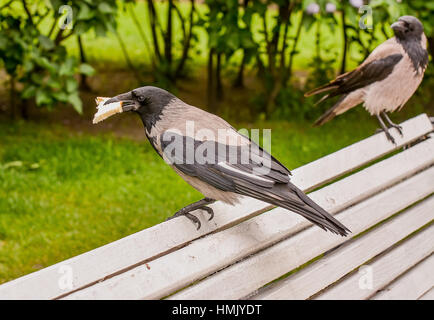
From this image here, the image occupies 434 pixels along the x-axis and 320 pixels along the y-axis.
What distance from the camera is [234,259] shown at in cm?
196

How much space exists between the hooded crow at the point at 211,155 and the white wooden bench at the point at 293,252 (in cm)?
16

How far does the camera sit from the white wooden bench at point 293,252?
164 centimetres

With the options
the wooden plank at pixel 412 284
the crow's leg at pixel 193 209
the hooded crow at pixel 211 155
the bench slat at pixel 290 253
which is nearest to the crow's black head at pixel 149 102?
the hooded crow at pixel 211 155

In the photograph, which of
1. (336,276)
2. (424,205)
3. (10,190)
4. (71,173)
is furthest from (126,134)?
(336,276)

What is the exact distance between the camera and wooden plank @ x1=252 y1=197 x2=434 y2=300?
206 cm

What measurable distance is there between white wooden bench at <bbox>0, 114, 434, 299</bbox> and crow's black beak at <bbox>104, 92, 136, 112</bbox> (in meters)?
0.39

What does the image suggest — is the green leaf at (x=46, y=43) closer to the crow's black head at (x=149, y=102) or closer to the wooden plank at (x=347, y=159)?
the wooden plank at (x=347, y=159)

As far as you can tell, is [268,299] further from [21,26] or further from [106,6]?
[21,26]

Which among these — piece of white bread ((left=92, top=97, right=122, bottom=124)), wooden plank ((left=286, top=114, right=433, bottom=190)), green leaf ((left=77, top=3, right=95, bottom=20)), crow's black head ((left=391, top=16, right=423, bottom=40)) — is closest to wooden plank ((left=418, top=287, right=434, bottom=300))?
wooden plank ((left=286, top=114, right=433, bottom=190))

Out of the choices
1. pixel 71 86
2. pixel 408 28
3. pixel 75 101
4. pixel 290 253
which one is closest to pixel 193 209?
pixel 290 253

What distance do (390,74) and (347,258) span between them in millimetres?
1261

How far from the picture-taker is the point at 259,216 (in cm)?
217

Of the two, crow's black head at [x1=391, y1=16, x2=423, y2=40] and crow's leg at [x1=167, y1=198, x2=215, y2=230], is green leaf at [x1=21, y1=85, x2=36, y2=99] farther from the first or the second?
crow's leg at [x1=167, y1=198, x2=215, y2=230]

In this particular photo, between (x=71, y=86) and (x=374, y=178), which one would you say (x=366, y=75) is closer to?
(x=374, y=178)
